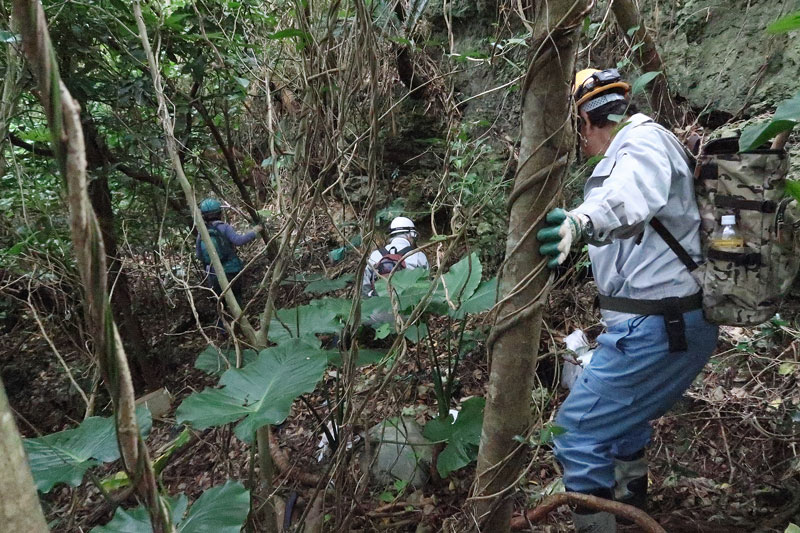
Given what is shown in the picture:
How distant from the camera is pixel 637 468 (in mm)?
2172

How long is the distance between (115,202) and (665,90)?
4.75 meters

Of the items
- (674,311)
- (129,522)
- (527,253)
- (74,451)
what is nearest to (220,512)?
(129,522)

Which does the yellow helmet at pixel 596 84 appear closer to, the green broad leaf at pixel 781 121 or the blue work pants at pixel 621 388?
the green broad leaf at pixel 781 121

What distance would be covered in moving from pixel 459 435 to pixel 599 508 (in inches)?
24.8

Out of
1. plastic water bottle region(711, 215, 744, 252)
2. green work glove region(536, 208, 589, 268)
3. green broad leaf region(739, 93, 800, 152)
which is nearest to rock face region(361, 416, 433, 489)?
green work glove region(536, 208, 589, 268)

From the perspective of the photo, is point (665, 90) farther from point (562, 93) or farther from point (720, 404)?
point (562, 93)

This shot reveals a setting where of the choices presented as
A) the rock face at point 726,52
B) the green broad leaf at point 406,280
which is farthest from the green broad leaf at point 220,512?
the rock face at point 726,52

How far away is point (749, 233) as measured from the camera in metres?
1.70

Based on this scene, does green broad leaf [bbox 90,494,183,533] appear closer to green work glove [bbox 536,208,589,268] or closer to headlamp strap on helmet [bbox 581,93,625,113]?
green work glove [bbox 536,208,589,268]

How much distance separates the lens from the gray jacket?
5.11ft

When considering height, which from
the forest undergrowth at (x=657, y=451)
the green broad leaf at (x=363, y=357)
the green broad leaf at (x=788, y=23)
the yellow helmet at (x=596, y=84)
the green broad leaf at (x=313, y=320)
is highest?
the yellow helmet at (x=596, y=84)

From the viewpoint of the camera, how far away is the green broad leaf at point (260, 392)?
1.49m

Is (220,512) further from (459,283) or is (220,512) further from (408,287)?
Result: (459,283)

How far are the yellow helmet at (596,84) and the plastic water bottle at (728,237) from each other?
68cm
